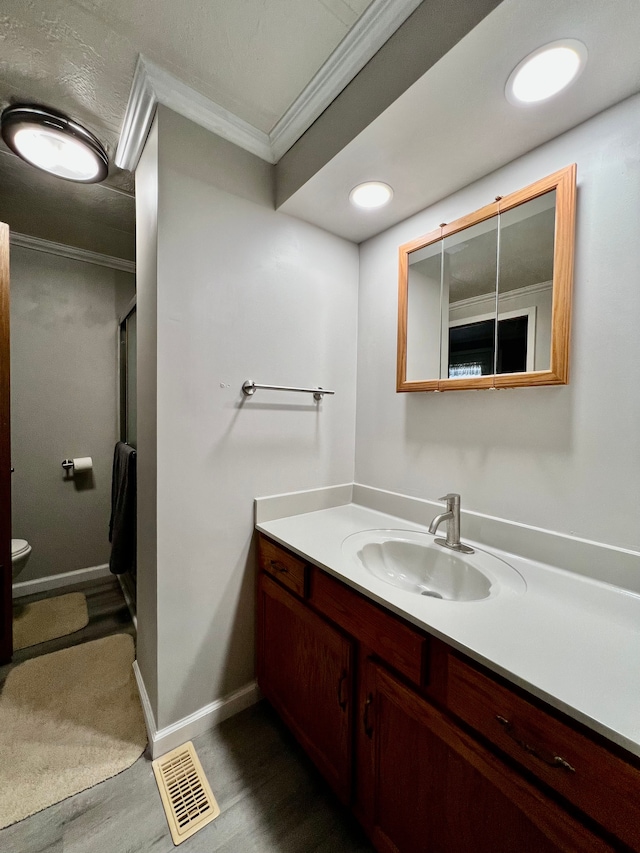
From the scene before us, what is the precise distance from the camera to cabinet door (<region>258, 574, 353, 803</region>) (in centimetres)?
102

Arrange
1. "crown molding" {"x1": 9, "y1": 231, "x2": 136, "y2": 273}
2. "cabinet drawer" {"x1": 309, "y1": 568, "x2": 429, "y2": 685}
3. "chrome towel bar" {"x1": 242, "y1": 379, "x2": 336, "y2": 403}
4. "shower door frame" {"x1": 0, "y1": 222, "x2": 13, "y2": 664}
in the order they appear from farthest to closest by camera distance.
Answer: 1. "crown molding" {"x1": 9, "y1": 231, "x2": 136, "y2": 273}
2. "shower door frame" {"x1": 0, "y1": 222, "x2": 13, "y2": 664}
3. "chrome towel bar" {"x1": 242, "y1": 379, "x2": 336, "y2": 403}
4. "cabinet drawer" {"x1": 309, "y1": 568, "x2": 429, "y2": 685}

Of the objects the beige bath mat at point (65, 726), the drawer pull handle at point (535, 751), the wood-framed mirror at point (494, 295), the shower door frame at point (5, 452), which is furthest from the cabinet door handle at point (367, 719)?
the shower door frame at point (5, 452)

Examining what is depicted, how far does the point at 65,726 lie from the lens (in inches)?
53.7

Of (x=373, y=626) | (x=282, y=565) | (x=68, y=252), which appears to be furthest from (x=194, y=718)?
(x=68, y=252)

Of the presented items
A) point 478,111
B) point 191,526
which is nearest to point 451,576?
point 191,526

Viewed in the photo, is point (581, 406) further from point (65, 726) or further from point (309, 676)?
point (65, 726)

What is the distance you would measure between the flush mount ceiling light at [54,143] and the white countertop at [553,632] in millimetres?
1783

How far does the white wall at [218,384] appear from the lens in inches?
48.6

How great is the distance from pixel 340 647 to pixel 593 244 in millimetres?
1467

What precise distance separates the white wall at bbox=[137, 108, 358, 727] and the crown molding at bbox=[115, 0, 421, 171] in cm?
5

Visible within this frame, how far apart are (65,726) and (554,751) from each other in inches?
70.4

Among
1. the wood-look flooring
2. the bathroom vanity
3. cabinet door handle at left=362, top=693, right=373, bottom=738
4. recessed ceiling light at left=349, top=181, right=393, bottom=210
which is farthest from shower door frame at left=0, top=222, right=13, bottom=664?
cabinet door handle at left=362, top=693, right=373, bottom=738

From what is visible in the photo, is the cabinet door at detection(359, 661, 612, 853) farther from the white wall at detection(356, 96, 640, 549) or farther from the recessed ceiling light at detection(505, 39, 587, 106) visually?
the recessed ceiling light at detection(505, 39, 587, 106)

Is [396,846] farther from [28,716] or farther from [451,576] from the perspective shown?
[28,716]
